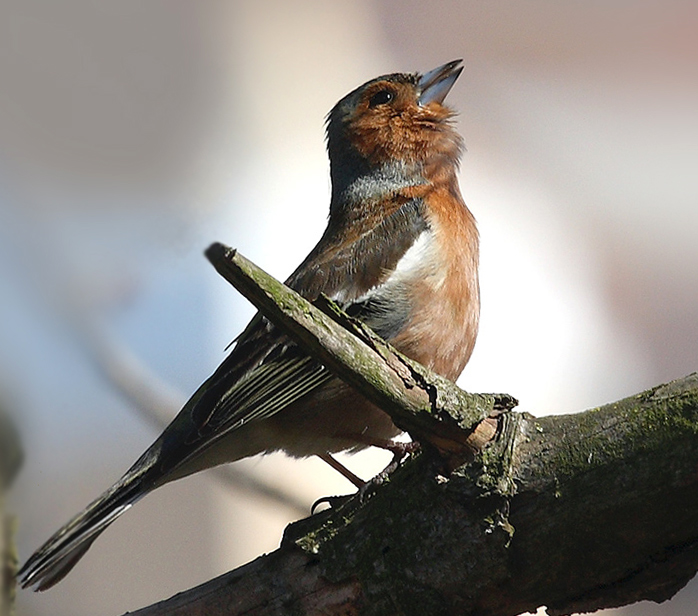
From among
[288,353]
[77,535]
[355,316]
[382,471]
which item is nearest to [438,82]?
[355,316]

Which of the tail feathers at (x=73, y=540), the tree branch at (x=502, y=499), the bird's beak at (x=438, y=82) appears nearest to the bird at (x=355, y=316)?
the tail feathers at (x=73, y=540)

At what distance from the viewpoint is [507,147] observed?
4395 mm

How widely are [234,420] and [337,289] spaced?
2.30ft

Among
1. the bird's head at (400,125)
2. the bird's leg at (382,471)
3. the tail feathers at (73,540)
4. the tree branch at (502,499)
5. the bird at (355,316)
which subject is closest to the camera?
the tree branch at (502,499)

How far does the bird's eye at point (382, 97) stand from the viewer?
163 inches

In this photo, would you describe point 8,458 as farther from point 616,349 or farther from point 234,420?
point 616,349

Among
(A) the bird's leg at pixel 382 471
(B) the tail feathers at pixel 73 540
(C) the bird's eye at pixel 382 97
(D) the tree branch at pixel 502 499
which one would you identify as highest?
(C) the bird's eye at pixel 382 97

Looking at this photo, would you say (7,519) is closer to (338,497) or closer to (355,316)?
(338,497)

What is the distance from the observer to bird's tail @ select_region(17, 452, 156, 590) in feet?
9.52

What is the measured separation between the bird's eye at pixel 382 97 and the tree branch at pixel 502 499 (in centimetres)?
230

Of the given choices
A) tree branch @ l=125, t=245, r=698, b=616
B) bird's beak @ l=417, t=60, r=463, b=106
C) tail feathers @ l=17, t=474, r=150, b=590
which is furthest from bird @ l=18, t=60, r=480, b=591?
tree branch @ l=125, t=245, r=698, b=616

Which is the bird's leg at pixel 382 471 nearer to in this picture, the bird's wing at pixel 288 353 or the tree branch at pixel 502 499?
the tree branch at pixel 502 499

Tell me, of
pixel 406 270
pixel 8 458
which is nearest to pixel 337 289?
pixel 406 270

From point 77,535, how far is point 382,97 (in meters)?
2.38
